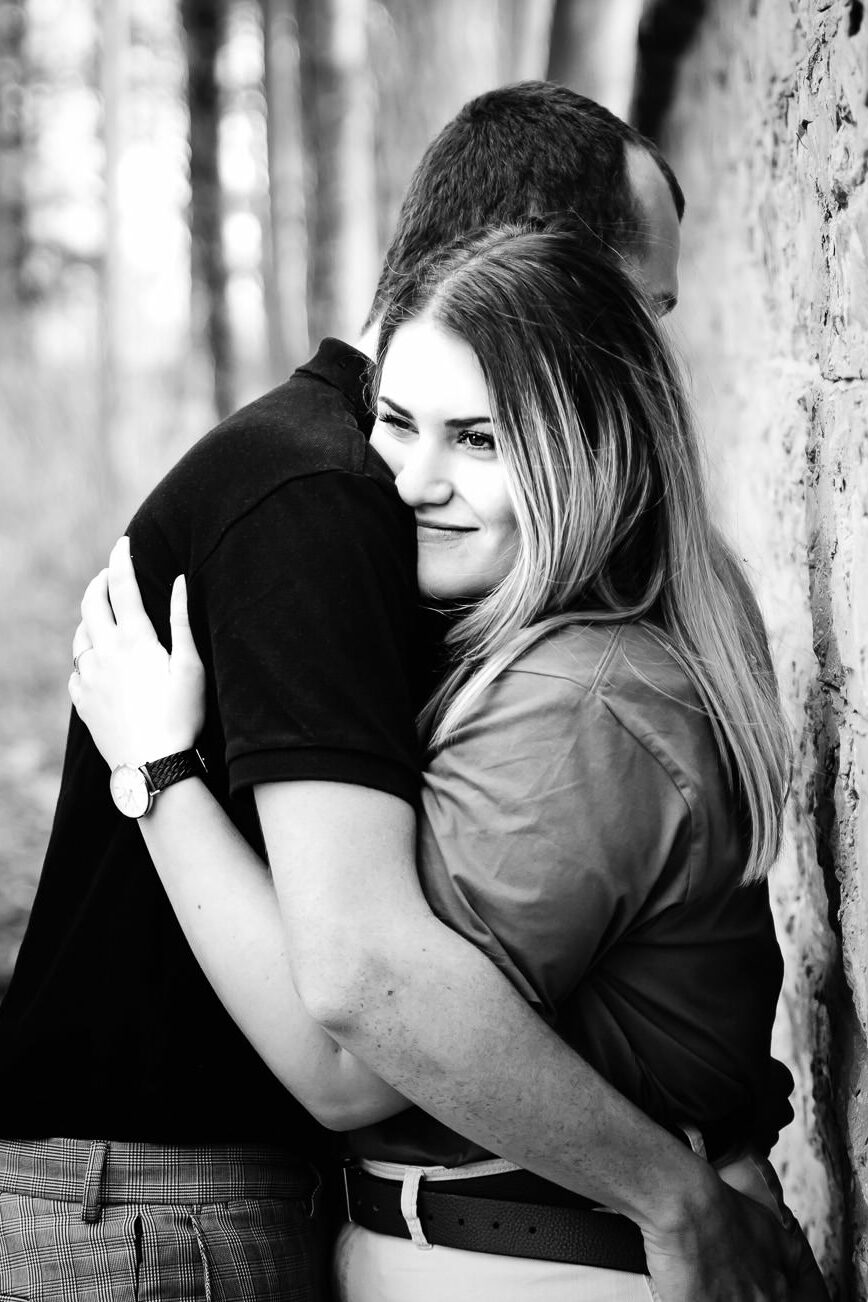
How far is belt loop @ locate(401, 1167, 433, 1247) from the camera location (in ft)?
4.68

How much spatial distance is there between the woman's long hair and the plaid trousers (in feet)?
1.94

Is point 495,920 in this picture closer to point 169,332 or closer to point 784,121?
point 784,121

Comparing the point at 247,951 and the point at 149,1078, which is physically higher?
the point at 247,951

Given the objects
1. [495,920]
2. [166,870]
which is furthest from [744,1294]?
[166,870]

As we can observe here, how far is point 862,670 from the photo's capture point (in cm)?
150

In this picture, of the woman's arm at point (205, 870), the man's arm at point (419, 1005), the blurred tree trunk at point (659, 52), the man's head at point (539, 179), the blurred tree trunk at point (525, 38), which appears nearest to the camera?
the man's arm at point (419, 1005)

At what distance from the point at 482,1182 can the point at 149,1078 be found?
1.32 ft

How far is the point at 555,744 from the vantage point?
52.3 inches

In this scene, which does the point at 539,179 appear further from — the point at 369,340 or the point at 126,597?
the point at 126,597

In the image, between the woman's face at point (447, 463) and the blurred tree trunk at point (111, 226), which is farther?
the blurred tree trunk at point (111, 226)

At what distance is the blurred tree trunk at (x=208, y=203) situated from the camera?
290 inches

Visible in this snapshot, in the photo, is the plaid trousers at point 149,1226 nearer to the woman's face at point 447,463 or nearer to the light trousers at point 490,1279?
the light trousers at point 490,1279

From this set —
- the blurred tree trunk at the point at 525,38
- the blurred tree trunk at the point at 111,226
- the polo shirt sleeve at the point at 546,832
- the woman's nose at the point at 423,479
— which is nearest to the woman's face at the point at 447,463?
the woman's nose at the point at 423,479

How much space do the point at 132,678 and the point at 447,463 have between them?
1.49 ft
